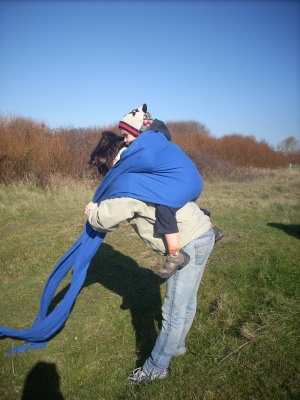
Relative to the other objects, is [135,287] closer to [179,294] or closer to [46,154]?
[179,294]

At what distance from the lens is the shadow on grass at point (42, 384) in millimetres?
2871

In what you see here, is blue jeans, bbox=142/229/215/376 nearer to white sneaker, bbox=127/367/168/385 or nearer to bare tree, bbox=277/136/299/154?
white sneaker, bbox=127/367/168/385

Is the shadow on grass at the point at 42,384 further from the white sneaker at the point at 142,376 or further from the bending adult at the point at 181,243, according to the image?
the bending adult at the point at 181,243

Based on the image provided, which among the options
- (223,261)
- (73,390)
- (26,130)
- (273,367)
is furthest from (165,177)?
(26,130)

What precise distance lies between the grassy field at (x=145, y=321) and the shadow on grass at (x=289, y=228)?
0.07 m

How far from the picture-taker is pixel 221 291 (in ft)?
14.3

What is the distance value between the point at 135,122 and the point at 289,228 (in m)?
6.34

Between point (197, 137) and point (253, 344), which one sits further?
point (197, 137)

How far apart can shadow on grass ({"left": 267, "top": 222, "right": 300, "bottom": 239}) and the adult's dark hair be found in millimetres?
5544

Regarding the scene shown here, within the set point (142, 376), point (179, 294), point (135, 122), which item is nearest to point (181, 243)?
point (179, 294)

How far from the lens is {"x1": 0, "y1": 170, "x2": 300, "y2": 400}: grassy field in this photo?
8.80 ft

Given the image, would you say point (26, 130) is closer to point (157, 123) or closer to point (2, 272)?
point (2, 272)

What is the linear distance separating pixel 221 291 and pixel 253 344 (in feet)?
4.37

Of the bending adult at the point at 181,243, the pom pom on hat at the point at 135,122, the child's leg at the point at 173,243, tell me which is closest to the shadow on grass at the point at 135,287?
the bending adult at the point at 181,243
